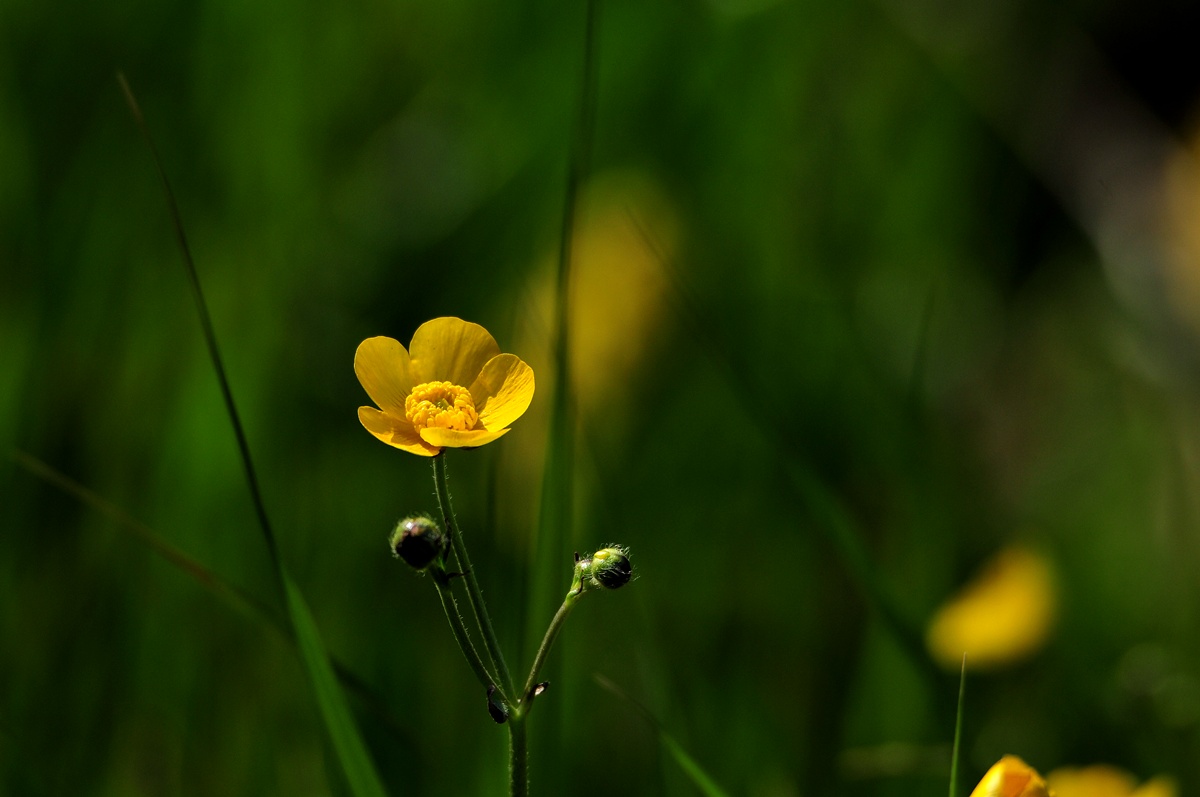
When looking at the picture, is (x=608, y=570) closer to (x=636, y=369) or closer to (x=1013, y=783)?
(x=1013, y=783)

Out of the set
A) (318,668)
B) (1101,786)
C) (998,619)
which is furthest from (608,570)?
(998,619)

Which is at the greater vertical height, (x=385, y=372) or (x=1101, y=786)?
(x=385, y=372)

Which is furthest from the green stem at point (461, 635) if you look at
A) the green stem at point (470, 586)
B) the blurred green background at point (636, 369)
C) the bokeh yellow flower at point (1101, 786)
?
the bokeh yellow flower at point (1101, 786)

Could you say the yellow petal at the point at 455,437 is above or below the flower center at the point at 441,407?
below

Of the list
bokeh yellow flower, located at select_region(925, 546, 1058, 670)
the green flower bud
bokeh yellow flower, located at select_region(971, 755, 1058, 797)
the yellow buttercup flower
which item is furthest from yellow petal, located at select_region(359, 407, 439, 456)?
bokeh yellow flower, located at select_region(925, 546, 1058, 670)

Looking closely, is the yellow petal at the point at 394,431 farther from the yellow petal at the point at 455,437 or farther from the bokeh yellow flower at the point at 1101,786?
the bokeh yellow flower at the point at 1101,786

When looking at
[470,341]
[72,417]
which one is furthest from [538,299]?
[470,341]
